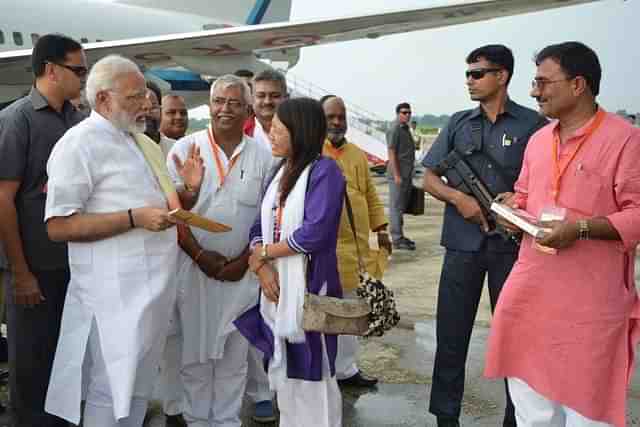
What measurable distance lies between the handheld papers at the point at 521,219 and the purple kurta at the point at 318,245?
65 cm

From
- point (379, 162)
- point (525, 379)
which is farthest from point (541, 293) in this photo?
point (379, 162)

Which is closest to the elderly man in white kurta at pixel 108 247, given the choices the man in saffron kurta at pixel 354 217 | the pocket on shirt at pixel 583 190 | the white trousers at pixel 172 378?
the white trousers at pixel 172 378

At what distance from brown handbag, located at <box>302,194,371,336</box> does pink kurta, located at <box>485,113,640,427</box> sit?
2.32ft

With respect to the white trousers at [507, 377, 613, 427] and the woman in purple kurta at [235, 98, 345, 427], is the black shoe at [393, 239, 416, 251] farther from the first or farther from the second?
the white trousers at [507, 377, 613, 427]

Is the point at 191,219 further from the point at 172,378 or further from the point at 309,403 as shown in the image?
the point at 172,378

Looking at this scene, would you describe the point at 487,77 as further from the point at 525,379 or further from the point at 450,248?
the point at 525,379

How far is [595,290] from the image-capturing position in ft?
7.30

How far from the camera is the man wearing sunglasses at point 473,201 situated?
3.07 m

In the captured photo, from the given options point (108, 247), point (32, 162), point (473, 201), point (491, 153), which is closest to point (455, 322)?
point (473, 201)

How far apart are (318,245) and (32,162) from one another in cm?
137

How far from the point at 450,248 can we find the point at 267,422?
1437 millimetres

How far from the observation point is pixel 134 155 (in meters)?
2.57

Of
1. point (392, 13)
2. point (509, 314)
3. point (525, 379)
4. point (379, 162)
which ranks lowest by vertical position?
point (379, 162)

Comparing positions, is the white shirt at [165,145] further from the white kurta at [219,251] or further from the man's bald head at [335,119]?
the man's bald head at [335,119]
